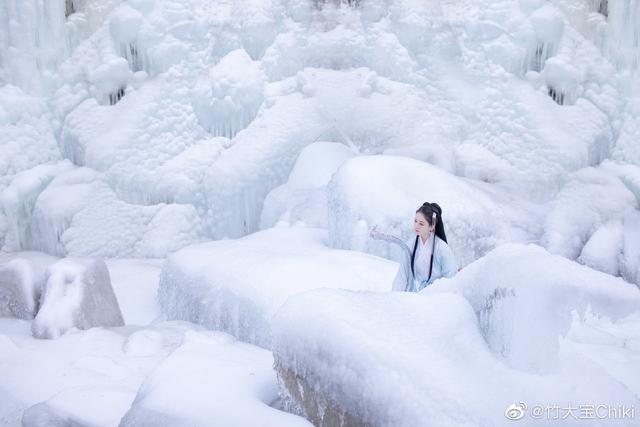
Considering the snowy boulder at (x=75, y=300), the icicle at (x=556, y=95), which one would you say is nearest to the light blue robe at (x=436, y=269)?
the snowy boulder at (x=75, y=300)

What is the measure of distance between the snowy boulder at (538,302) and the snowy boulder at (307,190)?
4.54 m

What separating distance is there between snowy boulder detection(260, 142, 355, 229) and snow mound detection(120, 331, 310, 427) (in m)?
3.94

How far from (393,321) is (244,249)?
116 inches

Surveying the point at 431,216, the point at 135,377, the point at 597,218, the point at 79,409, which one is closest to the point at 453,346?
the point at 431,216

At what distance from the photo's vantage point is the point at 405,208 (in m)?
5.05

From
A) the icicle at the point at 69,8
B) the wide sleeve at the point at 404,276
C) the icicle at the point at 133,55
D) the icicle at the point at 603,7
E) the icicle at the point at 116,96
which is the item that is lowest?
the wide sleeve at the point at 404,276

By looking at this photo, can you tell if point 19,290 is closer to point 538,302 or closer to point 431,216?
point 431,216

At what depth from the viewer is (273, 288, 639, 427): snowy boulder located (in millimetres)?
1654

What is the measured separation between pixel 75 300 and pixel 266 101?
3.88 metres

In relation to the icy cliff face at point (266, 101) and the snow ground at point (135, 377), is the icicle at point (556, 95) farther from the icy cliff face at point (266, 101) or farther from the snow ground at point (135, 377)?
the snow ground at point (135, 377)

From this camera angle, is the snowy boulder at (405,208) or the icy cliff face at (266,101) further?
the icy cliff face at (266,101)

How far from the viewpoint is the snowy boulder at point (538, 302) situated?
68.1 inches

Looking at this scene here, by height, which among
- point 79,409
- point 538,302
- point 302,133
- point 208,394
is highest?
point 538,302

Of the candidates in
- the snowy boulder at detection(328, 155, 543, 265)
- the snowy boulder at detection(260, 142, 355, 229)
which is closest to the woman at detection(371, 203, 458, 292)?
the snowy boulder at detection(328, 155, 543, 265)
